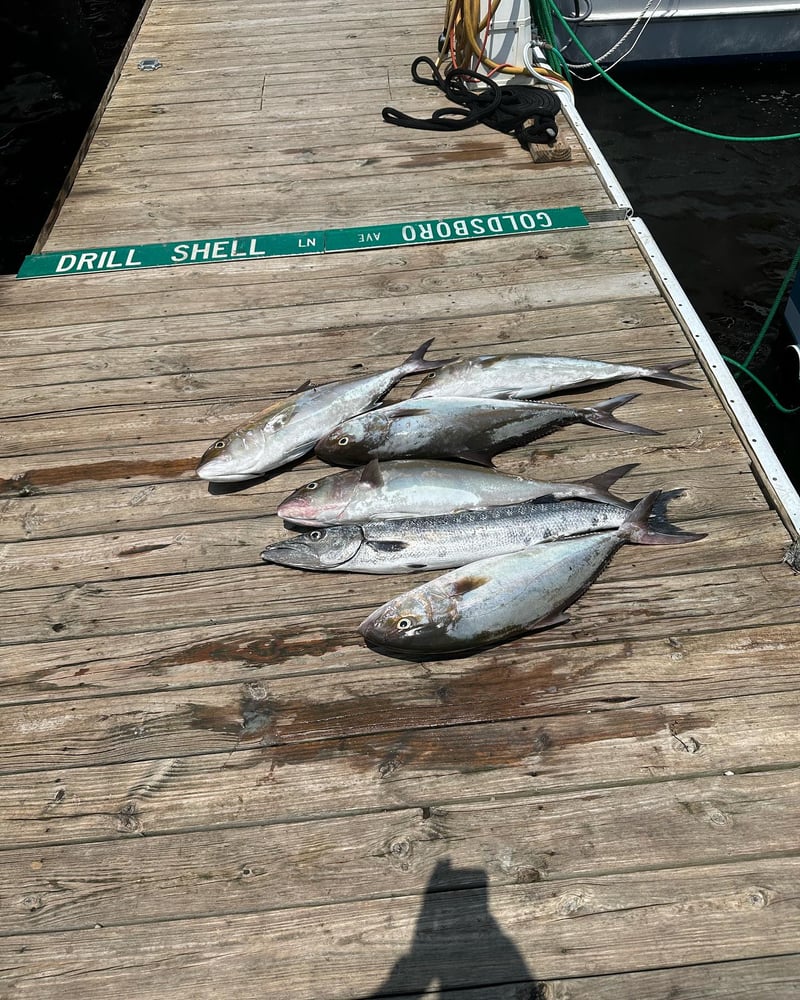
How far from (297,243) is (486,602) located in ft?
11.3

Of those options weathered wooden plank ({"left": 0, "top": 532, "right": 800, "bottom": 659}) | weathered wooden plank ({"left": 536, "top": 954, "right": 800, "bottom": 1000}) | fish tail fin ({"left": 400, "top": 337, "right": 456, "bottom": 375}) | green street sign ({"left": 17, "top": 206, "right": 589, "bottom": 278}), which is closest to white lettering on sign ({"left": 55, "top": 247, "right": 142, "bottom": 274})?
green street sign ({"left": 17, "top": 206, "right": 589, "bottom": 278})

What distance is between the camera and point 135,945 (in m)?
2.19

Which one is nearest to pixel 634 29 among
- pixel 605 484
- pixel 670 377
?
pixel 670 377

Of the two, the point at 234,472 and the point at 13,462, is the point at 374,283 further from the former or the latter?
the point at 13,462

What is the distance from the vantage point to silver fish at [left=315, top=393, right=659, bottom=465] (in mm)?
3299

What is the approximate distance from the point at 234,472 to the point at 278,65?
6288 mm

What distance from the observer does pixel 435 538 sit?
114 inches

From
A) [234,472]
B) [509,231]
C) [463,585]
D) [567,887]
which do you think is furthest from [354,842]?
[509,231]

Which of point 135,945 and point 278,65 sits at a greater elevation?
point 278,65

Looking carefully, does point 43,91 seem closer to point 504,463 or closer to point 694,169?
point 694,169

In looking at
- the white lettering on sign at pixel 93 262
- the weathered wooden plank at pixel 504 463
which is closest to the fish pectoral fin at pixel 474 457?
the weathered wooden plank at pixel 504 463

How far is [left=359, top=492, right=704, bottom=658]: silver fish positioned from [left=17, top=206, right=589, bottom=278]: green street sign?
299 centimetres

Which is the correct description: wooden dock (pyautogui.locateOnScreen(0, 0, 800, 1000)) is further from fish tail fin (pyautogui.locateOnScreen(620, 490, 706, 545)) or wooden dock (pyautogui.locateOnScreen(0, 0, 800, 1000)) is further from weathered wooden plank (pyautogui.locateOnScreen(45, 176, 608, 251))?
weathered wooden plank (pyautogui.locateOnScreen(45, 176, 608, 251))

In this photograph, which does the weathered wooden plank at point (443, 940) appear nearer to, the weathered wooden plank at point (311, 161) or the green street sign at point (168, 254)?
the green street sign at point (168, 254)
